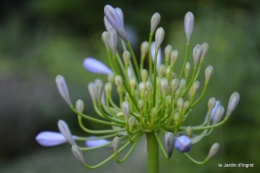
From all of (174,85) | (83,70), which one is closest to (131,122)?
(174,85)

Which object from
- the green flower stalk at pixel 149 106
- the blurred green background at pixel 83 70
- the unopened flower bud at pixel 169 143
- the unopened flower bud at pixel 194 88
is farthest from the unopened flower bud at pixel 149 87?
the blurred green background at pixel 83 70

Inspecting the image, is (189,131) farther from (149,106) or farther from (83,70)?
(83,70)

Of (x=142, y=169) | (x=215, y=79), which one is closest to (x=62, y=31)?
(x=142, y=169)

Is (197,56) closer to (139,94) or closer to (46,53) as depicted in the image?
(139,94)

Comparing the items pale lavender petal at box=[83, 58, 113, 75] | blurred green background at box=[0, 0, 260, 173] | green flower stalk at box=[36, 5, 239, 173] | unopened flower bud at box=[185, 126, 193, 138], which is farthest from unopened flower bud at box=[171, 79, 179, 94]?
blurred green background at box=[0, 0, 260, 173]

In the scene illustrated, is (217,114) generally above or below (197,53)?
below

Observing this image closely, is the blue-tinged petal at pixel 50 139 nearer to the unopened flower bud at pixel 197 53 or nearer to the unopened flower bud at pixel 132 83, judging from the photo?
the unopened flower bud at pixel 132 83
